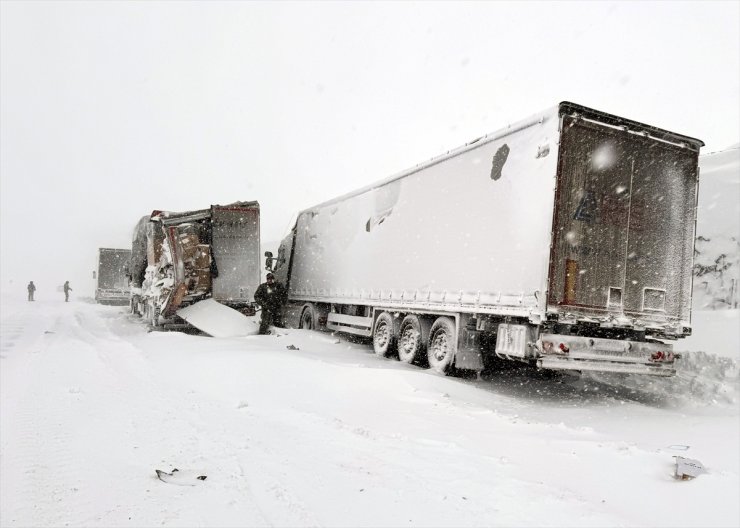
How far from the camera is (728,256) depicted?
12844 mm

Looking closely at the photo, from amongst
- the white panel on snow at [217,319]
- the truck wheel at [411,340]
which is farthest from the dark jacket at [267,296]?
the truck wheel at [411,340]

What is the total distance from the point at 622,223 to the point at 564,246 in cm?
112

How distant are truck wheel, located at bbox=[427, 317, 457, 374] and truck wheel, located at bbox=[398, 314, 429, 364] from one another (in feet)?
1.20

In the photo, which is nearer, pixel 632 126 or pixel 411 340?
pixel 632 126

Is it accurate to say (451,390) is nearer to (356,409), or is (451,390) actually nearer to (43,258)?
(356,409)

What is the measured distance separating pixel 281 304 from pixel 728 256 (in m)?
12.7

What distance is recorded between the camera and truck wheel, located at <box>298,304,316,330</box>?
16.3 metres

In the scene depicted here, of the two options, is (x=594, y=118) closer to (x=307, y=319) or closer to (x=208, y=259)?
(x=208, y=259)

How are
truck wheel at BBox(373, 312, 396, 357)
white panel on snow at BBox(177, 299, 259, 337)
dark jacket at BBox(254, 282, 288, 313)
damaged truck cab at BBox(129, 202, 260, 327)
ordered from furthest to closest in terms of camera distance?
1. dark jacket at BBox(254, 282, 288, 313)
2. damaged truck cab at BBox(129, 202, 260, 327)
3. white panel on snow at BBox(177, 299, 259, 337)
4. truck wheel at BBox(373, 312, 396, 357)

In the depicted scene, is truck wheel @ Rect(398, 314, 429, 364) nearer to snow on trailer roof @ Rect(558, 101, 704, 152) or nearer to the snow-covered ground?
the snow-covered ground

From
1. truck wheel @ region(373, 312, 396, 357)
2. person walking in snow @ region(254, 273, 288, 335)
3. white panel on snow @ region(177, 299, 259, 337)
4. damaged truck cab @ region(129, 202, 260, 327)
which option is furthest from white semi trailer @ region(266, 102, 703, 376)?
damaged truck cab @ region(129, 202, 260, 327)

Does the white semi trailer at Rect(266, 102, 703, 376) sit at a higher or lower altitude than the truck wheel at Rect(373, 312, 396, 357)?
higher

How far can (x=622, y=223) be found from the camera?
7754 millimetres

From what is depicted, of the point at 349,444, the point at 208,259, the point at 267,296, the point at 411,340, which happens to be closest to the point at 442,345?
the point at 411,340
